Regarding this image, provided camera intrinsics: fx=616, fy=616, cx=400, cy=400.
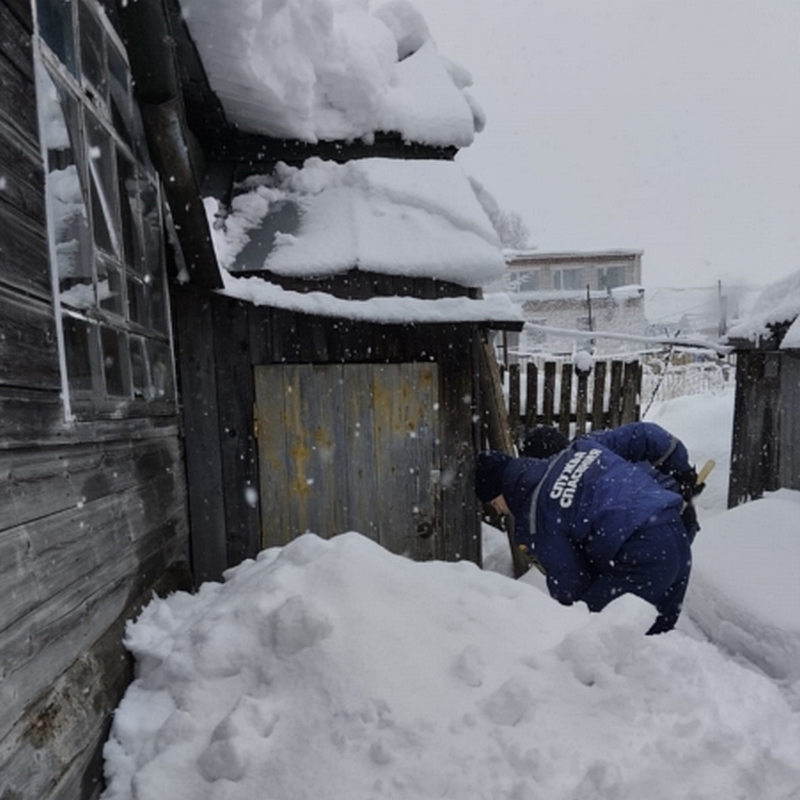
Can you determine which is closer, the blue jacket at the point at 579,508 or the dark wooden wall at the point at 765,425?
the blue jacket at the point at 579,508

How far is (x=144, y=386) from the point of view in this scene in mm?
3613

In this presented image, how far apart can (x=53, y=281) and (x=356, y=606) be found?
1.72 metres

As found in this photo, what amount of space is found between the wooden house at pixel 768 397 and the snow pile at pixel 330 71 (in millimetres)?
4083

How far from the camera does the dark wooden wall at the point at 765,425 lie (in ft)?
23.4

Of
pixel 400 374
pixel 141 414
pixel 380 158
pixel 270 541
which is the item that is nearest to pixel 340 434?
pixel 400 374

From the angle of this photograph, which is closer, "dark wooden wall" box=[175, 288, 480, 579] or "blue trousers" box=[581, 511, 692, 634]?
"blue trousers" box=[581, 511, 692, 634]

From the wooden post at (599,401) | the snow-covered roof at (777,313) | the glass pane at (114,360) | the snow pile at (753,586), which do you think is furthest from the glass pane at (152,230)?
the snow-covered roof at (777,313)

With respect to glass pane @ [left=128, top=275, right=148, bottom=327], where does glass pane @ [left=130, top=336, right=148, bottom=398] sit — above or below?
below

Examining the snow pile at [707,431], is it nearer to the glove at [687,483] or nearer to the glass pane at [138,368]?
the glove at [687,483]

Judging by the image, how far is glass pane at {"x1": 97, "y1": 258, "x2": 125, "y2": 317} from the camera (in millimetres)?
2994

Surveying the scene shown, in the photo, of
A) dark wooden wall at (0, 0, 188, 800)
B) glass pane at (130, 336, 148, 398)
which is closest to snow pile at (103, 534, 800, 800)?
dark wooden wall at (0, 0, 188, 800)

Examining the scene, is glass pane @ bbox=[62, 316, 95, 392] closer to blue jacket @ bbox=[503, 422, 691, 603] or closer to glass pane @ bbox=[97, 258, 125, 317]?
glass pane @ bbox=[97, 258, 125, 317]

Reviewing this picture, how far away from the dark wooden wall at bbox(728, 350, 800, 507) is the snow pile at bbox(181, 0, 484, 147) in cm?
453

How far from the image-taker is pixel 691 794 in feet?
6.12
